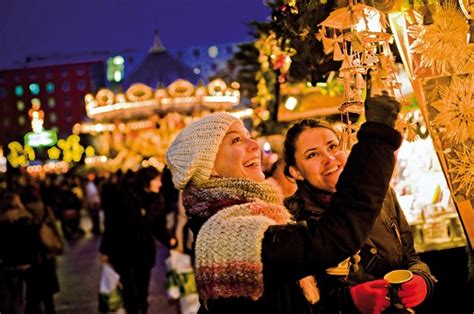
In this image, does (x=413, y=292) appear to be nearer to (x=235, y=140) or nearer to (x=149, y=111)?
(x=235, y=140)

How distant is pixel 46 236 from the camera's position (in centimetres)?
990

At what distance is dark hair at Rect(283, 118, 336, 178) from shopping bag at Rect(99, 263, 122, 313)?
6372mm

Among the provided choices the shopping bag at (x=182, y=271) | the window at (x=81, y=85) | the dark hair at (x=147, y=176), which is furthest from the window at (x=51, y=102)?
the shopping bag at (x=182, y=271)

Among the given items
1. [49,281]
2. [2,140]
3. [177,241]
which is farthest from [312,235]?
[2,140]

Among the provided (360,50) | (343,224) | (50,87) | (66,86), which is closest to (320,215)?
(360,50)

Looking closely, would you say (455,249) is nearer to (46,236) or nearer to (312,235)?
(312,235)

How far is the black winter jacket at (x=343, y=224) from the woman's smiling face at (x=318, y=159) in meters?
1.08

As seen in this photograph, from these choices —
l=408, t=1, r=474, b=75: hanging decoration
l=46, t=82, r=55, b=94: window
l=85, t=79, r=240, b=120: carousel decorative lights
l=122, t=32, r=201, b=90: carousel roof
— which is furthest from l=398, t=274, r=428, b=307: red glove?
l=46, t=82, r=55, b=94: window

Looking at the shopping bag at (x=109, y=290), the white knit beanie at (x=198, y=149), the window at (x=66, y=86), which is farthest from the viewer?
the window at (x=66, y=86)

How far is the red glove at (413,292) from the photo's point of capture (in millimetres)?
2979

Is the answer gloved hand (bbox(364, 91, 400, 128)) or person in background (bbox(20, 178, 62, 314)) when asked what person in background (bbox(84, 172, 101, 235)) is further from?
gloved hand (bbox(364, 91, 400, 128))

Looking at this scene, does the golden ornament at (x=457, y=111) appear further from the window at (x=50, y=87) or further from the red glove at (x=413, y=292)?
the window at (x=50, y=87)

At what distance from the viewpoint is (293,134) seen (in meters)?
3.74

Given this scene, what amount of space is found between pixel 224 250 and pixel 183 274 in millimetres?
7184
